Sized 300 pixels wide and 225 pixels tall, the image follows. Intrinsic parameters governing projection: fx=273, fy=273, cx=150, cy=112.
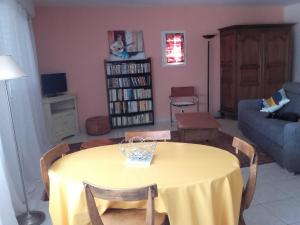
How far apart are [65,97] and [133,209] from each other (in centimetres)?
366

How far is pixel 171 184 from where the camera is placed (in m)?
1.49

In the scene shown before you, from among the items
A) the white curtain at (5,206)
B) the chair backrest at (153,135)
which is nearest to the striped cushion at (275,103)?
the chair backrest at (153,135)

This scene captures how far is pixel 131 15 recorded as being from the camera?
5457 millimetres

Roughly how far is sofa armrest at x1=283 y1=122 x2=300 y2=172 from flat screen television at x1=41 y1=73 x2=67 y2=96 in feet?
12.6

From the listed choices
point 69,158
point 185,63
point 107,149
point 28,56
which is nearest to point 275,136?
point 107,149

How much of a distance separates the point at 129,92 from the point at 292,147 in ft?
10.8

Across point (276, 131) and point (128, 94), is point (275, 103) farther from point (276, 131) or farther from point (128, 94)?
point (128, 94)

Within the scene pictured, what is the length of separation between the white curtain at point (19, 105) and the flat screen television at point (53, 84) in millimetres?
883

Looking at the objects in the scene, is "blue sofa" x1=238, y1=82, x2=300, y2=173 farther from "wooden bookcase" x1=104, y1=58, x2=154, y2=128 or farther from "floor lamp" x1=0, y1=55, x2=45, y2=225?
"floor lamp" x1=0, y1=55, x2=45, y2=225

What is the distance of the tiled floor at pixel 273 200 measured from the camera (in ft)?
7.54

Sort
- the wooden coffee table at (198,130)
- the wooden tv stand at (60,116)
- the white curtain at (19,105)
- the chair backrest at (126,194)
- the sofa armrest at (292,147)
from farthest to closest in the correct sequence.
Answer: the wooden tv stand at (60,116) < the wooden coffee table at (198,130) < the sofa armrest at (292,147) < the white curtain at (19,105) < the chair backrest at (126,194)

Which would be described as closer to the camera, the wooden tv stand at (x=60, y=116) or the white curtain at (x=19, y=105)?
the white curtain at (x=19, y=105)

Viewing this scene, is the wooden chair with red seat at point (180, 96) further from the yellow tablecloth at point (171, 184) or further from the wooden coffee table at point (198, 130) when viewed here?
the yellow tablecloth at point (171, 184)

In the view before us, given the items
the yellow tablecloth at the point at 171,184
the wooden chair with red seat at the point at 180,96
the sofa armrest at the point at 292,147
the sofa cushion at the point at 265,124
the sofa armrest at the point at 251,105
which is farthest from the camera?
the wooden chair with red seat at the point at 180,96
